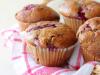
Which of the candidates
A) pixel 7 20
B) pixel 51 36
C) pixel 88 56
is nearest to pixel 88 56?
pixel 88 56

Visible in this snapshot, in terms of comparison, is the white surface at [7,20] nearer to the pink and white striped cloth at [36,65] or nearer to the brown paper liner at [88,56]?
the pink and white striped cloth at [36,65]

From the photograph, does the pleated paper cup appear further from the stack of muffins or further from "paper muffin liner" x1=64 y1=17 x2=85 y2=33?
"paper muffin liner" x1=64 y1=17 x2=85 y2=33

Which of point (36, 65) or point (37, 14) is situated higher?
point (37, 14)

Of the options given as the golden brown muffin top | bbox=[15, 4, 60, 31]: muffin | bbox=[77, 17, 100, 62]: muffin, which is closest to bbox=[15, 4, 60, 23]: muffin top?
bbox=[15, 4, 60, 31]: muffin

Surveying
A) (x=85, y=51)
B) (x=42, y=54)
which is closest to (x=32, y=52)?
(x=42, y=54)

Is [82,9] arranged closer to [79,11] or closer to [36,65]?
[79,11]

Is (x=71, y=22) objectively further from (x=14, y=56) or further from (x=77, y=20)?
(x=14, y=56)

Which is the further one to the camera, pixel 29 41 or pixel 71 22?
pixel 71 22
